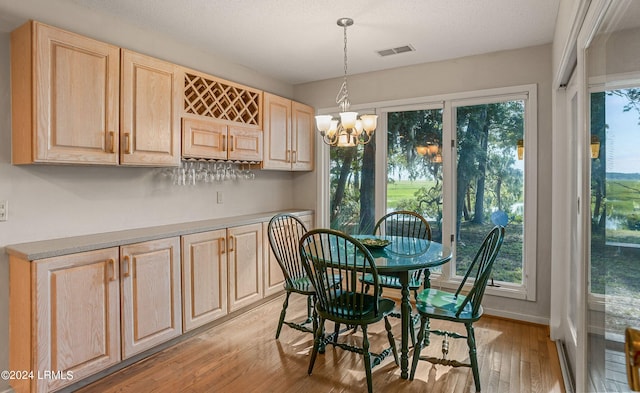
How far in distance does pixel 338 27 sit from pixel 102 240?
2.33 m

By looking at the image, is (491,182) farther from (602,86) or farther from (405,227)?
(602,86)

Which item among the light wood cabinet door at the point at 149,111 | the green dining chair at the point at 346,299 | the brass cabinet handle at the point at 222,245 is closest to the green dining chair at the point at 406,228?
the green dining chair at the point at 346,299

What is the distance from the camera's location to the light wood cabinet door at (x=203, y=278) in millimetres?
2875

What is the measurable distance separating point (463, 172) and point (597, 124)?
7.09 ft

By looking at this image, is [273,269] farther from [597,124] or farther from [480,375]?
[597,124]

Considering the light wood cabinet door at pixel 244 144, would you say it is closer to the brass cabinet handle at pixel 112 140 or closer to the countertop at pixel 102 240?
the countertop at pixel 102 240

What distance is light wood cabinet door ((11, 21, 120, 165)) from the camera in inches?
83.2

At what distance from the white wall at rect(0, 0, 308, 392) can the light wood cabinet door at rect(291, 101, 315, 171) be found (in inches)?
32.7

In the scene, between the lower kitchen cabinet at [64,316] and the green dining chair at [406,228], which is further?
the green dining chair at [406,228]

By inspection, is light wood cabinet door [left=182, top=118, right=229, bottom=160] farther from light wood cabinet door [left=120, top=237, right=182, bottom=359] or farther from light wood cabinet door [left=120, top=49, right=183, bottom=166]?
light wood cabinet door [left=120, top=237, right=182, bottom=359]

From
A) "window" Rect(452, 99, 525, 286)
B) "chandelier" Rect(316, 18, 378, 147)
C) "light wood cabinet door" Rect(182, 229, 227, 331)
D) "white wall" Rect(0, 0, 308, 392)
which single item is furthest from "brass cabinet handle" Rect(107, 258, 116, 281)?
"window" Rect(452, 99, 525, 286)

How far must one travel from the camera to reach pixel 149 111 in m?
2.70

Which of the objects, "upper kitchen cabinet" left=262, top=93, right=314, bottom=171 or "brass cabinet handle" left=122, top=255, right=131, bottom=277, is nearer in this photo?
"brass cabinet handle" left=122, top=255, right=131, bottom=277

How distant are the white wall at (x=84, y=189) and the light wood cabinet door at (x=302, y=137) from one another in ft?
2.72
